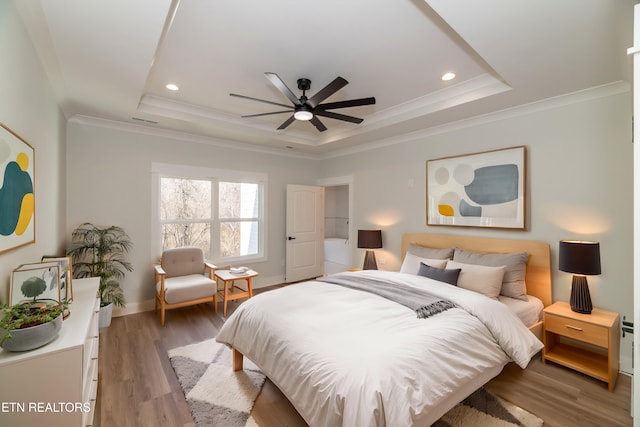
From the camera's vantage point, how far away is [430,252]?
363cm

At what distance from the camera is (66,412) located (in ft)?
4.58

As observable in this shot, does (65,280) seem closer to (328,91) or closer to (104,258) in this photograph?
(104,258)

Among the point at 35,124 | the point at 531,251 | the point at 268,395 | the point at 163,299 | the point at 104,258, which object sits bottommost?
the point at 268,395

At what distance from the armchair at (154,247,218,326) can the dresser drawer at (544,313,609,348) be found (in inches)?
145

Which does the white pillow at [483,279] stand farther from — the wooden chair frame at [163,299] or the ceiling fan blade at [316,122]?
the wooden chair frame at [163,299]

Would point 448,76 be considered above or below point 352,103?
above

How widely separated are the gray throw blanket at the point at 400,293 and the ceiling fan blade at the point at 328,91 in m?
1.76

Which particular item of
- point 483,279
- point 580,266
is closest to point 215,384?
point 483,279

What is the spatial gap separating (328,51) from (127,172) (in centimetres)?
318

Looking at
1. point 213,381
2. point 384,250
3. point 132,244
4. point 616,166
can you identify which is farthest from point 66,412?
point 616,166

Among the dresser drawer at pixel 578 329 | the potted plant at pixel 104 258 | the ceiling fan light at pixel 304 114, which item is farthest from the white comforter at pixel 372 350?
the potted plant at pixel 104 258

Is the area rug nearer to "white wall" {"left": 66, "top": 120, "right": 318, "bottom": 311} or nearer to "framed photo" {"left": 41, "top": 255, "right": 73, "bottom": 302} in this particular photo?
"framed photo" {"left": 41, "top": 255, "right": 73, "bottom": 302}

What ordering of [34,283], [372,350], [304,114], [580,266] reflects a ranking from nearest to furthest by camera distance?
[372,350] < [34,283] < [580,266] < [304,114]

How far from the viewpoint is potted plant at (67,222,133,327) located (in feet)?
11.0
